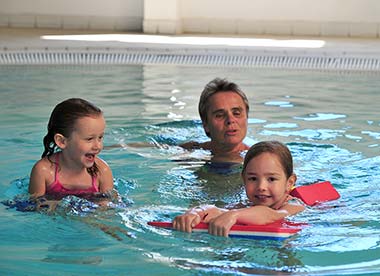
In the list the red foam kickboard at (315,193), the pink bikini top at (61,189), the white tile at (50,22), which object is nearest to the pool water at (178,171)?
the red foam kickboard at (315,193)

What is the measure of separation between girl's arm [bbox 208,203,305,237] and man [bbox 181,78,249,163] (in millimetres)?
1350

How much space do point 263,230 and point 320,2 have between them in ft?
32.6

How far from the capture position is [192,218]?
3.68 metres

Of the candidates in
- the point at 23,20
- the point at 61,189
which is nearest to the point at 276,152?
the point at 61,189

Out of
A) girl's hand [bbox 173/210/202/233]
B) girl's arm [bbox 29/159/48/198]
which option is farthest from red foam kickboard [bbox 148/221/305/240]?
girl's arm [bbox 29/159/48/198]

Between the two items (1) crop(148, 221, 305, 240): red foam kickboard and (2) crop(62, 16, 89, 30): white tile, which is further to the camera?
(2) crop(62, 16, 89, 30): white tile

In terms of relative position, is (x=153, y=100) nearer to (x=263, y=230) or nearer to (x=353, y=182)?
(x=353, y=182)

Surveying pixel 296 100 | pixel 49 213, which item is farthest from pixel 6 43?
pixel 49 213

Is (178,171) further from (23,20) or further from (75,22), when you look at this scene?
(23,20)

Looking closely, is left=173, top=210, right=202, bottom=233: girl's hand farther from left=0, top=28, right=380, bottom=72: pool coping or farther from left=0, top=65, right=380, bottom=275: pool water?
left=0, top=28, right=380, bottom=72: pool coping

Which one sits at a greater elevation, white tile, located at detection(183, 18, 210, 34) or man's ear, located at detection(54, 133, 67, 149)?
white tile, located at detection(183, 18, 210, 34)

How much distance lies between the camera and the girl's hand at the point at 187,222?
12.1 feet

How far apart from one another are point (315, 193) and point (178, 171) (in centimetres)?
117

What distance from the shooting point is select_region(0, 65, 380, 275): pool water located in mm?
3654
